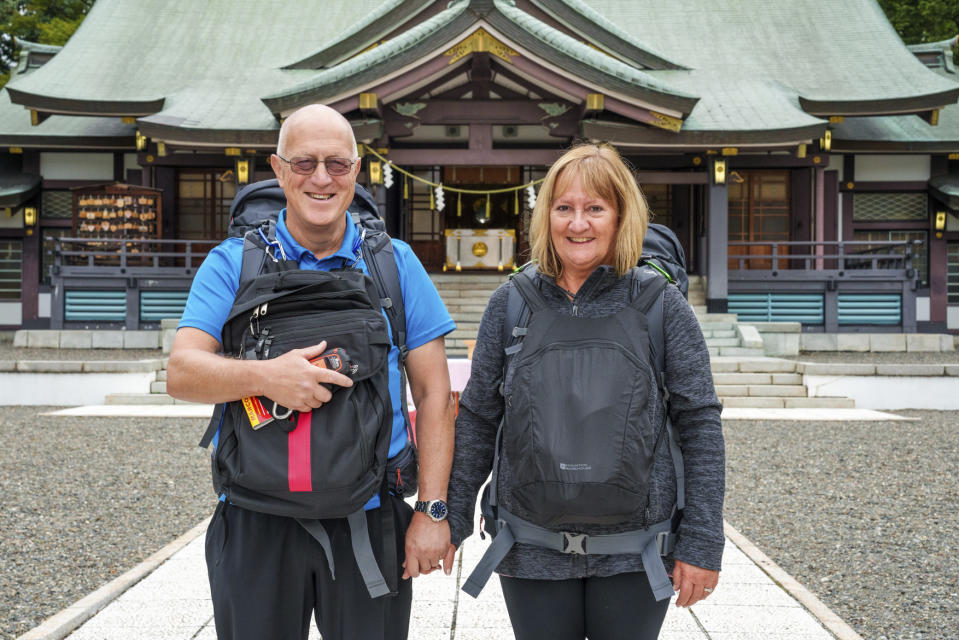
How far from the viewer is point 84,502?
5.20 meters

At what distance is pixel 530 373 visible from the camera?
1627 mm

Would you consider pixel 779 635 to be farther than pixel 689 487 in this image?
Yes

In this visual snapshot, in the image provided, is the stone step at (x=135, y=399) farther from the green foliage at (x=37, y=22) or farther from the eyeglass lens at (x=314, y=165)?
the green foliage at (x=37, y=22)

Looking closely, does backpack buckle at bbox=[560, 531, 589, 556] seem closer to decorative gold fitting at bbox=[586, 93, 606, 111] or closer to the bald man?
the bald man

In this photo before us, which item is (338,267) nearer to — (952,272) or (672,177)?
(672,177)

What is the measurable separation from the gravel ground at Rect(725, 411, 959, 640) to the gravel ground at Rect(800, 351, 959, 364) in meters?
3.10

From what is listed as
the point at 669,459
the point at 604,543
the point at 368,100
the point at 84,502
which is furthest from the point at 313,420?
the point at 368,100

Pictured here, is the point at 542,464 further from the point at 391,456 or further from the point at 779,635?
the point at 779,635

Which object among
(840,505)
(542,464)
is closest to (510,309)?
(542,464)

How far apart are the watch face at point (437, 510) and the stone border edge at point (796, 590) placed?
2.14 meters

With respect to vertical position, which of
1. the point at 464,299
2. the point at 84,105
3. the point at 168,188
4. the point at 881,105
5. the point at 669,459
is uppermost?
the point at 84,105

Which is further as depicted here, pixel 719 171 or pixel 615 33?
pixel 615 33

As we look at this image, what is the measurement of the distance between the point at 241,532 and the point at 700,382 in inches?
40.1

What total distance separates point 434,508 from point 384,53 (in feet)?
35.0
